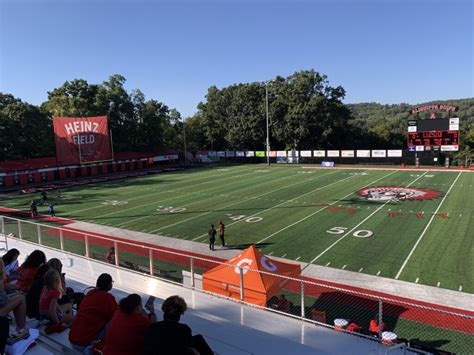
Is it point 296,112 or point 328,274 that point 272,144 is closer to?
point 296,112

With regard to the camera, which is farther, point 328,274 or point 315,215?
point 315,215

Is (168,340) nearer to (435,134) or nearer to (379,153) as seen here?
(435,134)

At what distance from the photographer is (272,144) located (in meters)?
74.9

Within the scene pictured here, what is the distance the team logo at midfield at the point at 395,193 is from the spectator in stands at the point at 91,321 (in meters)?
25.8

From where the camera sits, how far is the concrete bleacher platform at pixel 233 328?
631 centimetres

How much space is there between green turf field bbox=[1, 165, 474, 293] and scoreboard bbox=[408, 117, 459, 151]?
5.53 m

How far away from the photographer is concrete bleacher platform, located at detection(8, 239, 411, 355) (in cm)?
631

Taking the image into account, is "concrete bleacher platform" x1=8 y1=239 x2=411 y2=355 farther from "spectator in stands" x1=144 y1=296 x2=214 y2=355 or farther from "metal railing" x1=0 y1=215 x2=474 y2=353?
"spectator in stands" x1=144 y1=296 x2=214 y2=355

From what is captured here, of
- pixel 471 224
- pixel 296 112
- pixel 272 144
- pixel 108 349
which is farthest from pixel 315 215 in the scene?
pixel 272 144

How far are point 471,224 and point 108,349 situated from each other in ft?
70.7

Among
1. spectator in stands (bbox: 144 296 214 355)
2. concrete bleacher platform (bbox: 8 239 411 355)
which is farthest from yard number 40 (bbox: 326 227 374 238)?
spectator in stands (bbox: 144 296 214 355)

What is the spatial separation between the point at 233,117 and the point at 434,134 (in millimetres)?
38920

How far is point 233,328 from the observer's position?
24.0 feet

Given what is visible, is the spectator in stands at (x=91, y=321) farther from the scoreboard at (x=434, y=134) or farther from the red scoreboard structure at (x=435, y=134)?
the scoreboard at (x=434, y=134)
